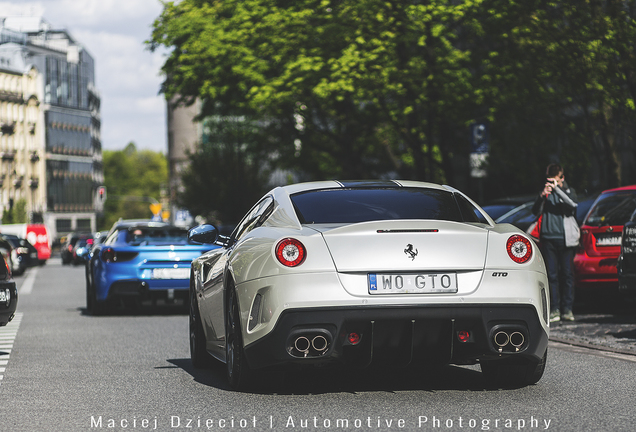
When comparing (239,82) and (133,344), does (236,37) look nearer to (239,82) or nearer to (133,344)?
(239,82)

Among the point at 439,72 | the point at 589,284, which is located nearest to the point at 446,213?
the point at 589,284

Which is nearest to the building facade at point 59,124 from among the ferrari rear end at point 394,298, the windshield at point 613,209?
the windshield at point 613,209

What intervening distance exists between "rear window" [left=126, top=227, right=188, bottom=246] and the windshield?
19.4ft

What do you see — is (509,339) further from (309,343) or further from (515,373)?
(309,343)

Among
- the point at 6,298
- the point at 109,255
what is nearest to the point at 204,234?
the point at 6,298

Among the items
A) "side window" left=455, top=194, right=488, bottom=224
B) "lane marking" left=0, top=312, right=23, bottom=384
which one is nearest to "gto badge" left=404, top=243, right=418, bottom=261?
"side window" left=455, top=194, right=488, bottom=224

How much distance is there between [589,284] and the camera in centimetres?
1449

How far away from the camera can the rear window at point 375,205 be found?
25.5ft

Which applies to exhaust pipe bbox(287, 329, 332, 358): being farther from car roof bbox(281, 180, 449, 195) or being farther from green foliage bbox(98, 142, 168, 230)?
green foliage bbox(98, 142, 168, 230)

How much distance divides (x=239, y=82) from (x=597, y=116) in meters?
13.9

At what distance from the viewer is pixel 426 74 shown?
95.1 ft

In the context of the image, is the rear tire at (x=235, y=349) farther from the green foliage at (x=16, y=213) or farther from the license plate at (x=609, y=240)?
the green foliage at (x=16, y=213)

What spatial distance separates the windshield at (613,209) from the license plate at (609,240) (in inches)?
6.2

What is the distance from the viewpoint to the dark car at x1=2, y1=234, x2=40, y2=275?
40344 mm
